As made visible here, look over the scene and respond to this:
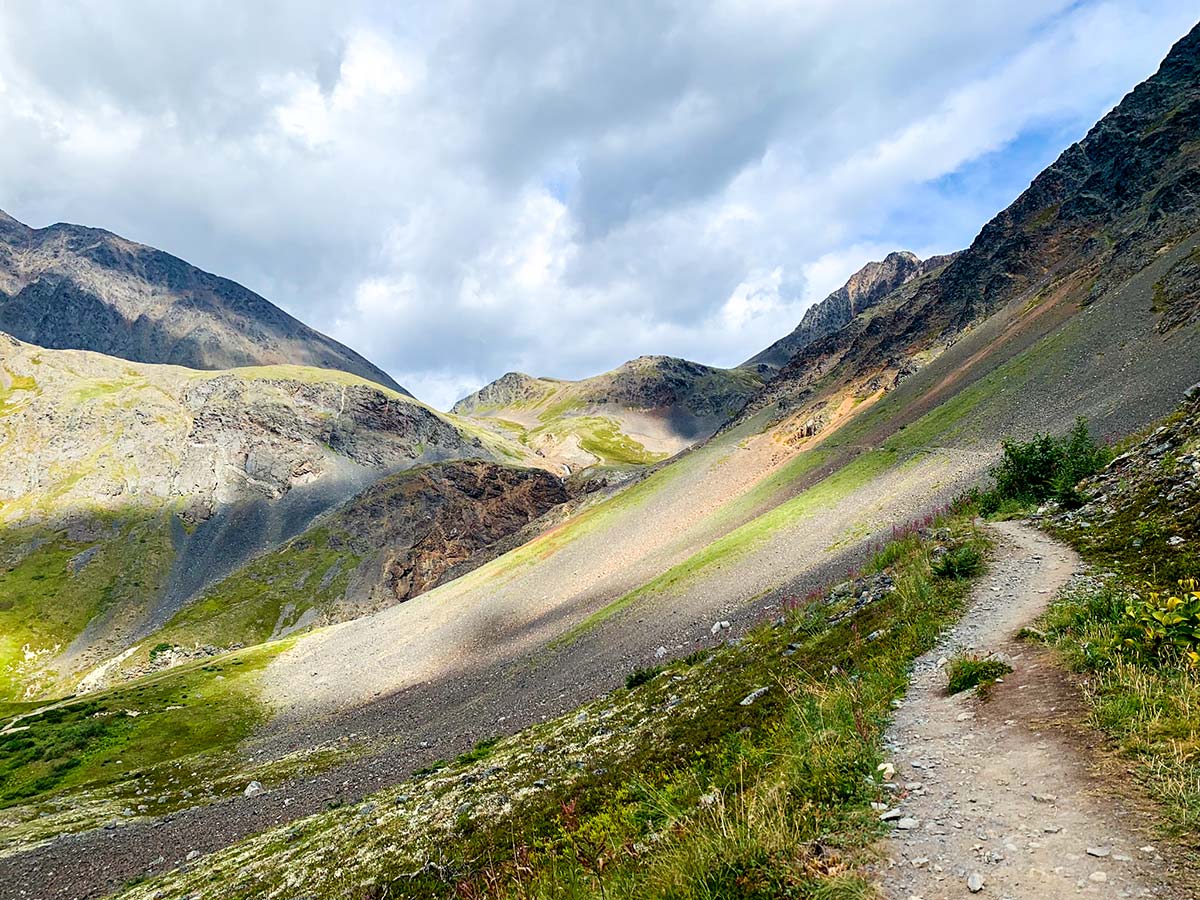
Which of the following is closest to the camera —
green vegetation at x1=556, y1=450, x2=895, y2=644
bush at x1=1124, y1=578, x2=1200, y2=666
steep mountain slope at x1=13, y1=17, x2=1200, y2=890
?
bush at x1=1124, y1=578, x2=1200, y2=666

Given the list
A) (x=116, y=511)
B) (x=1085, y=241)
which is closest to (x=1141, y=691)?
(x=1085, y=241)

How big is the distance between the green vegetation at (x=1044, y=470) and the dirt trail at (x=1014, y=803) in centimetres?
1497

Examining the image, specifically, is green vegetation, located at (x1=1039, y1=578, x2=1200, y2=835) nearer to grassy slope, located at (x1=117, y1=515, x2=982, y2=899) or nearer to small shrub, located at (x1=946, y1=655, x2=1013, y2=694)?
small shrub, located at (x1=946, y1=655, x2=1013, y2=694)

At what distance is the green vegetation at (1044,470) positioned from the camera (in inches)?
779

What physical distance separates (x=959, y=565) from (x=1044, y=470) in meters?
11.4

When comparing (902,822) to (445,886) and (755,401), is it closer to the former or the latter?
(445,886)

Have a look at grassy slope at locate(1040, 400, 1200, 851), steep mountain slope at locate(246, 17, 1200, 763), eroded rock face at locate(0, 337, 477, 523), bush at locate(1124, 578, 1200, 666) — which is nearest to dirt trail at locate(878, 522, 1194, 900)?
grassy slope at locate(1040, 400, 1200, 851)

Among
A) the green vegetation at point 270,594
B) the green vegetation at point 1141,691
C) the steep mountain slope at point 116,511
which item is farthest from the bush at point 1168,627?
the steep mountain slope at point 116,511

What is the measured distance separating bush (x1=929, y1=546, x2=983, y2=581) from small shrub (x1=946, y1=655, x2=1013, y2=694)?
6.57 metres

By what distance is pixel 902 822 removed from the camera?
16.9ft

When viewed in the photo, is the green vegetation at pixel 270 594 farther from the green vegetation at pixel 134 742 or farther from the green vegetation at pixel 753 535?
the green vegetation at pixel 753 535

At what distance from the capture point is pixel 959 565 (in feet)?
48.4

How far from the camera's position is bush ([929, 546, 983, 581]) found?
14484 mm

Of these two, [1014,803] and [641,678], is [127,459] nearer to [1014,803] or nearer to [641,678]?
[641,678]
